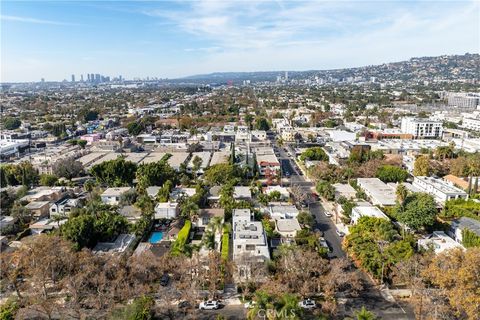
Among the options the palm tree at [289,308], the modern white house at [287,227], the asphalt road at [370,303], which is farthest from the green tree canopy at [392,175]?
the palm tree at [289,308]

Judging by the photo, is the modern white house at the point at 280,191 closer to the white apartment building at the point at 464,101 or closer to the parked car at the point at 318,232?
the parked car at the point at 318,232

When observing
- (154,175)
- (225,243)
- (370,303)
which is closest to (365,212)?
(370,303)

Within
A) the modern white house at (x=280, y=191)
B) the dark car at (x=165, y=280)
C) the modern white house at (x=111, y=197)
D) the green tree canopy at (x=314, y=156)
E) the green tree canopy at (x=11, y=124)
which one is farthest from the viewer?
the green tree canopy at (x=11, y=124)

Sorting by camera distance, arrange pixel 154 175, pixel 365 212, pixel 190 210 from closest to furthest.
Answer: pixel 365 212 → pixel 190 210 → pixel 154 175

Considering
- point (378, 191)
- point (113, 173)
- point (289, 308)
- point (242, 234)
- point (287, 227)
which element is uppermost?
point (113, 173)

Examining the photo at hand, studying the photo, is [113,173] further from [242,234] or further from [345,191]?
[345,191]

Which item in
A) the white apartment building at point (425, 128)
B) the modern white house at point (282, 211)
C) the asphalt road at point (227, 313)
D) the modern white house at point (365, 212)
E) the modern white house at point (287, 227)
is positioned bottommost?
the asphalt road at point (227, 313)
